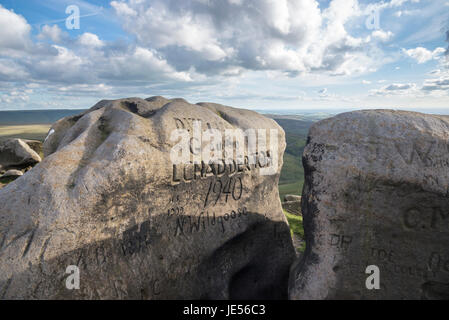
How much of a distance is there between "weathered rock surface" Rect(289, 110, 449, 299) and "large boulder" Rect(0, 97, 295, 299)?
265cm

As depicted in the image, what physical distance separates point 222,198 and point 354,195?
366cm

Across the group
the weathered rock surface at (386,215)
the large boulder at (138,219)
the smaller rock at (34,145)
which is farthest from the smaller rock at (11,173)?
the weathered rock surface at (386,215)

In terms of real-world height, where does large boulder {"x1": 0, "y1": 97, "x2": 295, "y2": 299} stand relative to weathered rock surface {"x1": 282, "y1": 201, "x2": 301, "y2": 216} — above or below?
above

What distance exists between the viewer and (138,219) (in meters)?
6.58

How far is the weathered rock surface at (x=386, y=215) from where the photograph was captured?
6.13 meters

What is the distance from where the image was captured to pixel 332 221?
642cm

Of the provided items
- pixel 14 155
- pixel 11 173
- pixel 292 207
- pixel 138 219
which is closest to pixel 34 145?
pixel 14 155

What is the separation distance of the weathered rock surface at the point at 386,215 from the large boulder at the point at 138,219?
265cm

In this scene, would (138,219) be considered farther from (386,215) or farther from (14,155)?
(14,155)

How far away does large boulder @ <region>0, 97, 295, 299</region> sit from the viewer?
5.45 meters

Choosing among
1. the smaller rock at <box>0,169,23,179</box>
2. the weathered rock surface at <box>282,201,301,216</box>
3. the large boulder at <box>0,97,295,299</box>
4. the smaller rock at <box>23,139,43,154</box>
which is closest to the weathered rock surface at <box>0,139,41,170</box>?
the smaller rock at <box>0,169,23,179</box>

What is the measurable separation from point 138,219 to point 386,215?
5873 mm

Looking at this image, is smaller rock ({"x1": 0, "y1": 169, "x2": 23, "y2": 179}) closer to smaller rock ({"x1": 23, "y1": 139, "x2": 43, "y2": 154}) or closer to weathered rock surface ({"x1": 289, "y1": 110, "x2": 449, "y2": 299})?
smaller rock ({"x1": 23, "y1": 139, "x2": 43, "y2": 154})

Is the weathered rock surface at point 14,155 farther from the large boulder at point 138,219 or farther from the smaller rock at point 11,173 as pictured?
the large boulder at point 138,219
